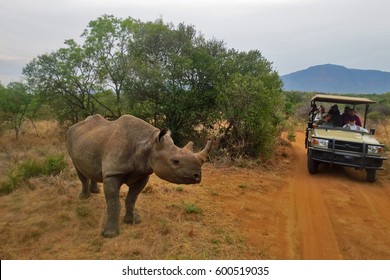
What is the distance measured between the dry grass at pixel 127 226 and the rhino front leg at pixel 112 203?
15 centimetres

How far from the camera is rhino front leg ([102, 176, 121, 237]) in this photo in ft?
18.3

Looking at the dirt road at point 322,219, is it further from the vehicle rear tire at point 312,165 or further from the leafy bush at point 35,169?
the leafy bush at point 35,169

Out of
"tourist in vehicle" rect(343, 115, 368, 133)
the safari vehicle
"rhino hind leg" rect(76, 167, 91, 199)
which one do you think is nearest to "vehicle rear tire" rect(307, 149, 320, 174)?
the safari vehicle

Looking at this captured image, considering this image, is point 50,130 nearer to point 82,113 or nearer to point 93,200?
point 82,113

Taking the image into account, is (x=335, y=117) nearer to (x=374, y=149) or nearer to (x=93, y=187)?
(x=374, y=149)

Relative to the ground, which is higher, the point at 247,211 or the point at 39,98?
the point at 39,98

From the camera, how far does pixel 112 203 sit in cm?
566

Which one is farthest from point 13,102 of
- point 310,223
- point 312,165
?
point 310,223

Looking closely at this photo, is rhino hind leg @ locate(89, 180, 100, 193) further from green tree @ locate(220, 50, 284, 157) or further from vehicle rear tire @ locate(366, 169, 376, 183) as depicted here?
vehicle rear tire @ locate(366, 169, 376, 183)

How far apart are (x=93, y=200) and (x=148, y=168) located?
8.83 feet

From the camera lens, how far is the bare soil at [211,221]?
17.5 feet

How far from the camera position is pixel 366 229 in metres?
6.62

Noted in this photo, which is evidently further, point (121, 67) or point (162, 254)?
point (121, 67)

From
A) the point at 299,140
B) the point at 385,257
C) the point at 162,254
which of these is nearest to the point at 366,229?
the point at 385,257
